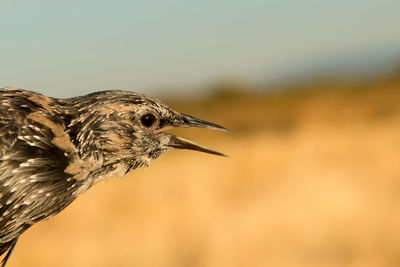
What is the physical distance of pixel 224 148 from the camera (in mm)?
18859

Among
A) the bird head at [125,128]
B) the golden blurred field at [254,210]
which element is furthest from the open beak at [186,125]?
→ the golden blurred field at [254,210]

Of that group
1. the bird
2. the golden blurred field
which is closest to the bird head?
the bird

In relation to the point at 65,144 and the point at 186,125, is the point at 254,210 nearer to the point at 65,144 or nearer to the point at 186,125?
the point at 186,125

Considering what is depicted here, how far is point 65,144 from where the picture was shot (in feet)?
16.3

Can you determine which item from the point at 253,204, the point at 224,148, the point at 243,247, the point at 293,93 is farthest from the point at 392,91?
the point at 243,247

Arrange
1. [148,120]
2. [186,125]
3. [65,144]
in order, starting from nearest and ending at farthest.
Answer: [65,144]
[148,120]
[186,125]

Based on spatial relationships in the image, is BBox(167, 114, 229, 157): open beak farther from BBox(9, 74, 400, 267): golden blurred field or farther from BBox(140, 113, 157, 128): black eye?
BBox(9, 74, 400, 267): golden blurred field

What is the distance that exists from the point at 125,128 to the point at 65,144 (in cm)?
56

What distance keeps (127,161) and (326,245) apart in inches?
373

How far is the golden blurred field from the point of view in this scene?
14156 mm

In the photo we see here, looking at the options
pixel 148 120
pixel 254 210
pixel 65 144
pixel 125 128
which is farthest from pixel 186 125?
pixel 254 210

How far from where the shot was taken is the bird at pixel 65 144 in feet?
15.6

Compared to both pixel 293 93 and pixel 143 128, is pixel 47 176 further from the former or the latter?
pixel 293 93

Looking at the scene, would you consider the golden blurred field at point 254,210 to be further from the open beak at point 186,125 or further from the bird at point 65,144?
the bird at point 65,144
